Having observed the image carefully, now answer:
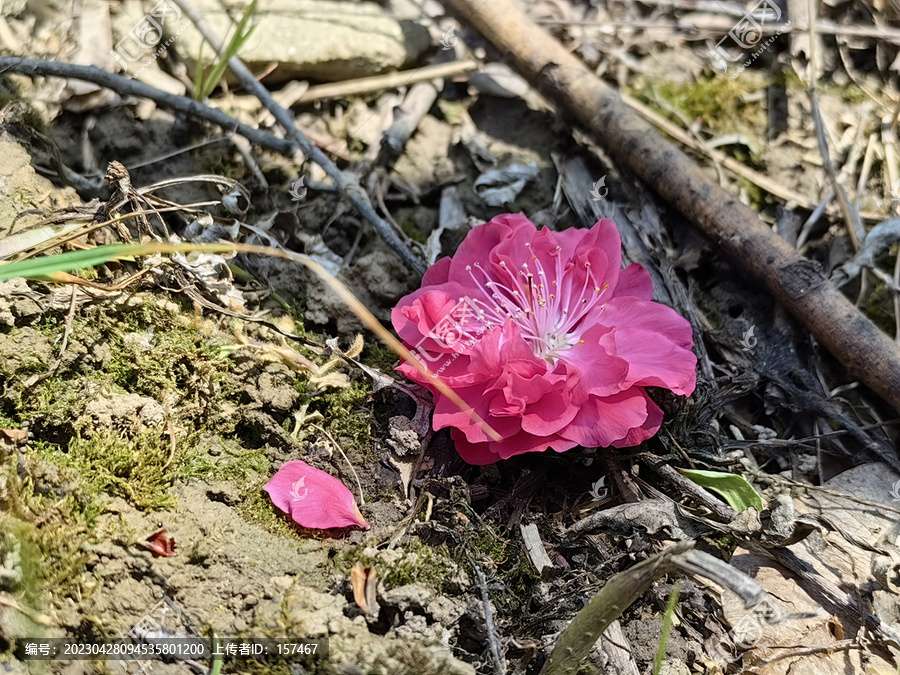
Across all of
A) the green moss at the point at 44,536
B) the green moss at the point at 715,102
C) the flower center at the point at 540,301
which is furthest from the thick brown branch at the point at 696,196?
the green moss at the point at 44,536

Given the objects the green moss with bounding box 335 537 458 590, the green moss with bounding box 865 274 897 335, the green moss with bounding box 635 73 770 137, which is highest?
the green moss with bounding box 635 73 770 137

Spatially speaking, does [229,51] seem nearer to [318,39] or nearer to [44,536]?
[318,39]

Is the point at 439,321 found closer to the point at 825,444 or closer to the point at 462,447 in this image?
the point at 462,447

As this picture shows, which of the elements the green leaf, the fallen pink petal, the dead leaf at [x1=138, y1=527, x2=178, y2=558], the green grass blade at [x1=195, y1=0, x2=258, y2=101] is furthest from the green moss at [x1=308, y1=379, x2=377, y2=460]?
the green grass blade at [x1=195, y1=0, x2=258, y2=101]

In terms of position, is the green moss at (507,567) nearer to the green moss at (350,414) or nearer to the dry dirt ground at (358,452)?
the dry dirt ground at (358,452)

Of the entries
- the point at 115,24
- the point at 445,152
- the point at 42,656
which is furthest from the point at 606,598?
the point at 115,24

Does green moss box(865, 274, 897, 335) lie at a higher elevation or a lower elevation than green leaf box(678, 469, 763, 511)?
Result: higher

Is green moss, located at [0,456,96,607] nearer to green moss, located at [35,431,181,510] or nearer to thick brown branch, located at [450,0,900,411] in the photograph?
green moss, located at [35,431,181,510]
